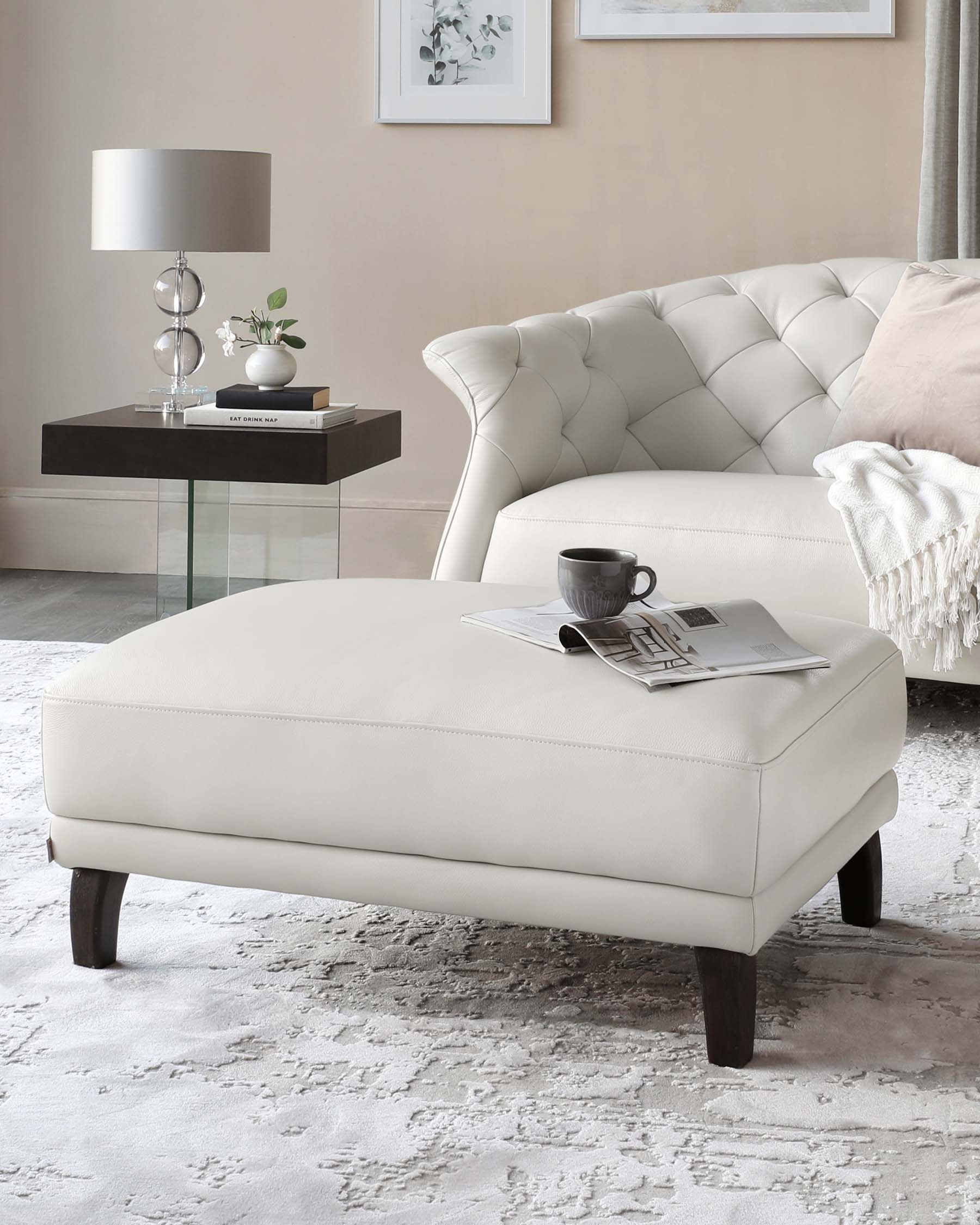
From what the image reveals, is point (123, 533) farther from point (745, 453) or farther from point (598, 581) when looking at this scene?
point (598, 581)

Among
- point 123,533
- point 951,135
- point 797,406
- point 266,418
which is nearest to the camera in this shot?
point 266,418

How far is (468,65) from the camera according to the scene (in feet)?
13.0

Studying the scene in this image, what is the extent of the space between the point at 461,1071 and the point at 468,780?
0.97ft

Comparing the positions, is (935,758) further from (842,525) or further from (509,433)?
(509,433)

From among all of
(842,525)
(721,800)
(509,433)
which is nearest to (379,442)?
(509,433)

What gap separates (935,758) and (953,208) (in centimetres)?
179

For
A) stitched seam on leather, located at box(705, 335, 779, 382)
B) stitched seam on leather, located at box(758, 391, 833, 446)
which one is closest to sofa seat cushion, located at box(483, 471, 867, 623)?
stitched seam on leather, located at box(758, 391, 833, 446)

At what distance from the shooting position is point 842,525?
2576mm

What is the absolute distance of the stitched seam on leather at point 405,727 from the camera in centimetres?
140

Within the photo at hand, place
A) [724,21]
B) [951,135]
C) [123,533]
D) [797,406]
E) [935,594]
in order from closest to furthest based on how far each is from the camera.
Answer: [935,594] → [797,406] → [951,135] → [724,21] → [123,533]

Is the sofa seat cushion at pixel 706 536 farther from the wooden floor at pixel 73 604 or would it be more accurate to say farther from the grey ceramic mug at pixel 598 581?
the wooden floor at pixel 73 604

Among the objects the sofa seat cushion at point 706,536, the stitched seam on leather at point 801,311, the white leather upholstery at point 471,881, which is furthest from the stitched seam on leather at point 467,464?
the white leather upholstery at point 471,881

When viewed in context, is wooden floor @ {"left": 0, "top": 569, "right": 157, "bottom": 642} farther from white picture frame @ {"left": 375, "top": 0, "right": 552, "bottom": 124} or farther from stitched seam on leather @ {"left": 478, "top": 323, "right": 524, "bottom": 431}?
white picture frame @ {"left": 375, "top": 0, "right": 552, "bottom": 124}

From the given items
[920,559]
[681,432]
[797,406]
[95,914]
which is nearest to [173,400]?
[681,432]
